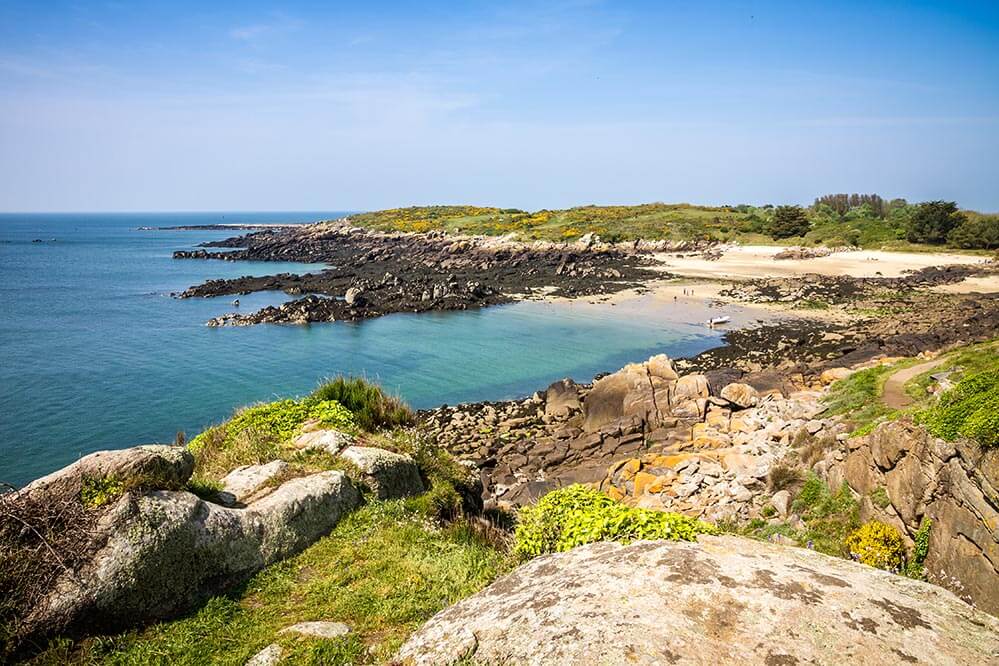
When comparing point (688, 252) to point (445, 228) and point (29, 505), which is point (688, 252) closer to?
point (445, 228)

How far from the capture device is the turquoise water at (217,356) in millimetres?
24891

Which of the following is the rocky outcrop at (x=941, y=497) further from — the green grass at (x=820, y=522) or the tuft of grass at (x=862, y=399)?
the tuft of grass at (x=862, y=399)

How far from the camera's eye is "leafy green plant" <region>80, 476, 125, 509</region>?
5.82 metres

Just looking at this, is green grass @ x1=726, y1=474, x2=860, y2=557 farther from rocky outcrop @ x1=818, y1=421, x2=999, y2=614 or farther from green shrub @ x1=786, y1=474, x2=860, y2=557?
rocky outcrop @ x1=818, y1=421, x2=999, y2=614

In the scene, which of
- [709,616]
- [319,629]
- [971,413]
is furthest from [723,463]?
[319,629]

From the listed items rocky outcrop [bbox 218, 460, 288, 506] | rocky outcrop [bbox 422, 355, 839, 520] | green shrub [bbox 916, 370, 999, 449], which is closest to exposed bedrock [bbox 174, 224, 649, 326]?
rocky outcrop [bbox 422, 355, 839, 520]

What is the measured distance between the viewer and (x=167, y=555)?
5914 mm

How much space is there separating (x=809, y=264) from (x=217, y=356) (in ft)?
222

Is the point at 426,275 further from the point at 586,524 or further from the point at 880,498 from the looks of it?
the point at 586,524

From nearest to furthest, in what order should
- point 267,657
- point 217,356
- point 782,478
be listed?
point 267,657 < point 782,478 < point 217,356

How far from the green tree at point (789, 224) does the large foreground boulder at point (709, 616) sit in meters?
93.3

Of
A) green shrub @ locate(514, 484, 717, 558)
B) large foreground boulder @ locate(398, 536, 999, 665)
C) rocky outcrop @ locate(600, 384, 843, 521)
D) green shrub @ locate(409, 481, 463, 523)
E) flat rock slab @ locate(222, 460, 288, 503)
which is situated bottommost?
rocky outcrop @ locate(600, 384, 843, 521)

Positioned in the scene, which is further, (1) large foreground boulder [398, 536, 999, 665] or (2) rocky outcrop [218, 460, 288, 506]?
(2) rocky outcrop [218, 460, 288, 506]

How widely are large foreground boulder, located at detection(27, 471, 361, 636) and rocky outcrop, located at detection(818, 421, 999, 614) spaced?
9.41m
